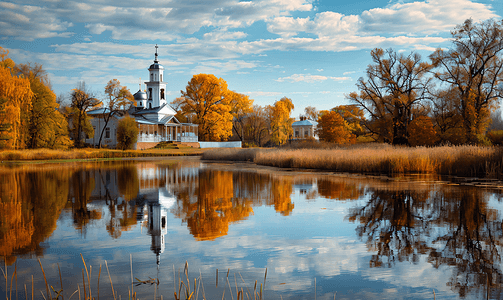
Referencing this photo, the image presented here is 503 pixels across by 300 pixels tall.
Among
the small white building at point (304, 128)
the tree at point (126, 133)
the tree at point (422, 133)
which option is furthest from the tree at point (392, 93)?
the small white building at point (304, 128)

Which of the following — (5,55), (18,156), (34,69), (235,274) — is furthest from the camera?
(34,69)

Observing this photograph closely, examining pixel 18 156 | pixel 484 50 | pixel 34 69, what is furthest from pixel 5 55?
pixel 484 50

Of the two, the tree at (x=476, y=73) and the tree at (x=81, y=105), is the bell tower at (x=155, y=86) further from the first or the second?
the tree at (x=476, y=73)

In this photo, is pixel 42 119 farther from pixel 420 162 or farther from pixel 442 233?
pixel 442 233

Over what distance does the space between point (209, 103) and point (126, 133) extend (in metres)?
18.6

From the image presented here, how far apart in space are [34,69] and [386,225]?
65103mm

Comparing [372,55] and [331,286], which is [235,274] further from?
[372,55]

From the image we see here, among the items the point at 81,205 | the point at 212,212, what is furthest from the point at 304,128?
the point at 212,212

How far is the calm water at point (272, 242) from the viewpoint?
17.1 feet

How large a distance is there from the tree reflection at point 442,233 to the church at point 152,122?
53.7 meters

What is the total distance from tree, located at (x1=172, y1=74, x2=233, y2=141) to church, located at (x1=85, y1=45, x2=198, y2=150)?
256 cm

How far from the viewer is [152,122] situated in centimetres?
6775

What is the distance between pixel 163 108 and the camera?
73062 millimetres

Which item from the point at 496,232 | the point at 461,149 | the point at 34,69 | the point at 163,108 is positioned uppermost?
the point at 34,69
